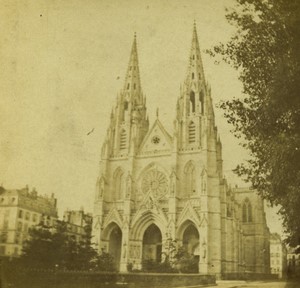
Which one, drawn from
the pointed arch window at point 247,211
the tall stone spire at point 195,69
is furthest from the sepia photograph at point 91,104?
the pointed arch window at point 247,211

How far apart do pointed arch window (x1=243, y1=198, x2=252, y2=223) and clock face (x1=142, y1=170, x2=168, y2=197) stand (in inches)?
595

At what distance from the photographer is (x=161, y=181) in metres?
35.2

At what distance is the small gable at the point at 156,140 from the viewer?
36094mm

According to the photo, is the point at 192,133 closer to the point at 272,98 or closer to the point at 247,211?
the point at 247,211

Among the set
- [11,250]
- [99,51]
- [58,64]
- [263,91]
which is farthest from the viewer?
[99,51]

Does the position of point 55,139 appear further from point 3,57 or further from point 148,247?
point 148,247

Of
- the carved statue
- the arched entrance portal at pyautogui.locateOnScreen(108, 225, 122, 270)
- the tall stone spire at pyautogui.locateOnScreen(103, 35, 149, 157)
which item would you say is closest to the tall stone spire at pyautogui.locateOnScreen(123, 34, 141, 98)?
the tall stone spire at pyautogui.locateOnScreen(103, 35, 149, 157)

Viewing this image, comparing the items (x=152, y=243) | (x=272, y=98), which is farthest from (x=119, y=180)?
(x=272, y=98)

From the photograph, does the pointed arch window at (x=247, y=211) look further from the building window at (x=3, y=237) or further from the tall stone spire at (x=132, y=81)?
the building window at (x=3, y=237)

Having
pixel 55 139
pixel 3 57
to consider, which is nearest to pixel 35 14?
pixel 3 57

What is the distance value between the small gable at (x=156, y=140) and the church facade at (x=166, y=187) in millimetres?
96

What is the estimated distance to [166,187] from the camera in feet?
114

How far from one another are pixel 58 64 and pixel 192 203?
21148 mm

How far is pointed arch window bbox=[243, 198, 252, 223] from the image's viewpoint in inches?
1788
